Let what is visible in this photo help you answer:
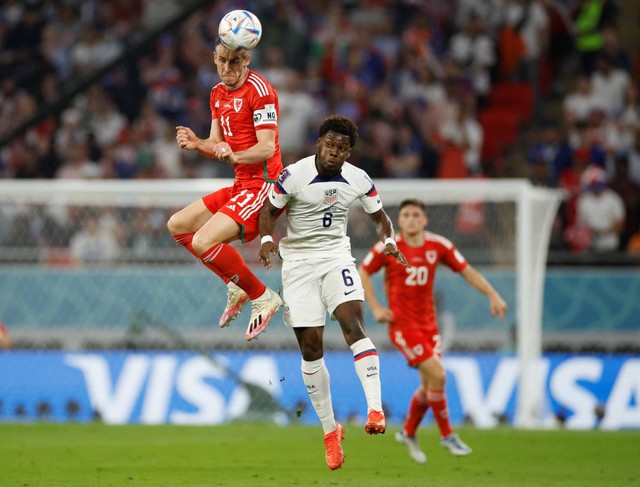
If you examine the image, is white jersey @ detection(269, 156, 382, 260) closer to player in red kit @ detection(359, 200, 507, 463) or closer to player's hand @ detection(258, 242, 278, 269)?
player's hand @ detection(258, 242, 278, 269)

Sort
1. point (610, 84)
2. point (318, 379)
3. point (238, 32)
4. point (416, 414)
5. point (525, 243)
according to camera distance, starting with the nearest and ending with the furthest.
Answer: point (238, 32), point (318, 379), point (416, 414), point (525, 243), point (610, 84)

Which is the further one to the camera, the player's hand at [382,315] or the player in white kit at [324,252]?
the player's hand at [382,315]

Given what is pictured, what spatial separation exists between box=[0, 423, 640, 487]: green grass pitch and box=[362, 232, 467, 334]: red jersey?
139 centimetres

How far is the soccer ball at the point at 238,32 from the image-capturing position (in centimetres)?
904

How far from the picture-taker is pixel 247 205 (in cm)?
937

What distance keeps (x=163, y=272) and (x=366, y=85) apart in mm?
6362

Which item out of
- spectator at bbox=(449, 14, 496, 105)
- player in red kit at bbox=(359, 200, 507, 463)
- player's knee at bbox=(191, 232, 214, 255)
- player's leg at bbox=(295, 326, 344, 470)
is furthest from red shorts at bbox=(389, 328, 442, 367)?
spectator at bbox=(449, 14, 496, 105)

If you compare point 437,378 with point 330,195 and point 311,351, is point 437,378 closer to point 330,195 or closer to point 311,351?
point 311,351

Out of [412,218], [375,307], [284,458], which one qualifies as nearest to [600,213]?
[412,218]

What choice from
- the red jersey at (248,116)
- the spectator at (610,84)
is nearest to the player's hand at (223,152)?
the red jersey at (248,116)

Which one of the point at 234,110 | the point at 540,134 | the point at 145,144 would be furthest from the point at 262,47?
the point at 234,110

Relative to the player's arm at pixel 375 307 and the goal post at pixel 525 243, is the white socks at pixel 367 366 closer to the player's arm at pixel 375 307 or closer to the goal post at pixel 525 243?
the player's arm at pixel 375 307

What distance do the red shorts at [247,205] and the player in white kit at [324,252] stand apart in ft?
0.49

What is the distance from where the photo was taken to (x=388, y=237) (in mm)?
9430
